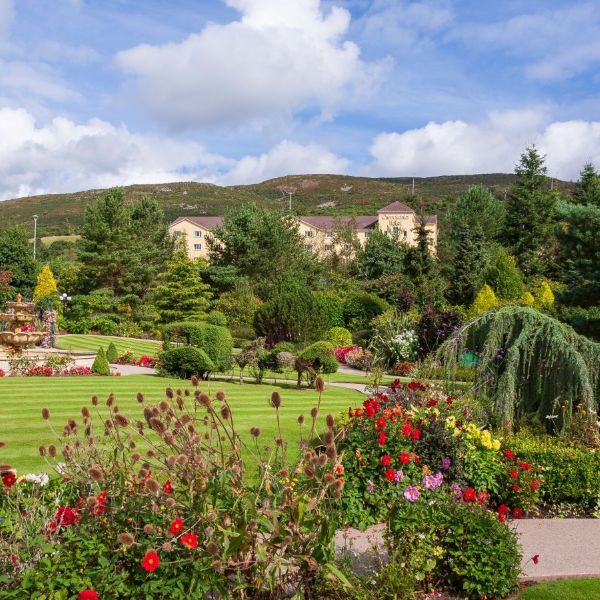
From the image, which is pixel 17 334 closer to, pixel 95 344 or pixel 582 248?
pixel 95 344

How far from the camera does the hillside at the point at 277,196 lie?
89.4 metres

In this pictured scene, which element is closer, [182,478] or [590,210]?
[182,478]

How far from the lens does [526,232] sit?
147ft

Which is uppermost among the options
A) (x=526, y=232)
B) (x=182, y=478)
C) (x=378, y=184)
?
(x=378, y=184)

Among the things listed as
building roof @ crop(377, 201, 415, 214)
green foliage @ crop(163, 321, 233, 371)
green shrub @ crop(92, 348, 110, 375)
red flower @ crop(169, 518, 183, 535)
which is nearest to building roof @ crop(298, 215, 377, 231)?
building roof @ crop(377, 201, 415, 214)

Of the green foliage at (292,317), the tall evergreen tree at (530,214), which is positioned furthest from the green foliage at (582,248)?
the tall evergreen tree at (530,214)

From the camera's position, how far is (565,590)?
486 cm

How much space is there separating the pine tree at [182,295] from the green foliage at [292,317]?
27.8 ft

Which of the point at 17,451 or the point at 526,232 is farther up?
the point at 526,232

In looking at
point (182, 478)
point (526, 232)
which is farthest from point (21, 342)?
point (526, 232)

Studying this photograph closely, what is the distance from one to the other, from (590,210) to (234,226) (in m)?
27.7

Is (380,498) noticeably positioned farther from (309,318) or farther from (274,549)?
(309,318)

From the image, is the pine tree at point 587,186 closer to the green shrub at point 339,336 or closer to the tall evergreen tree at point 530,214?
the tall evergreen tree at point 530,214

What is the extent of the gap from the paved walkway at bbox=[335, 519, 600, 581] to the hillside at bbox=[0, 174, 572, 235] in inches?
2881
